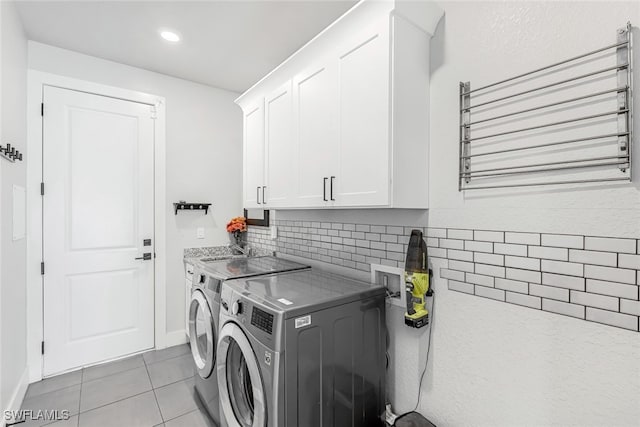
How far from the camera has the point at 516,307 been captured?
1243 mm

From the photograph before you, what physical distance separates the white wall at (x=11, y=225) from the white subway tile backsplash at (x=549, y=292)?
2.72 m

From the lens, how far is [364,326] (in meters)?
1.54

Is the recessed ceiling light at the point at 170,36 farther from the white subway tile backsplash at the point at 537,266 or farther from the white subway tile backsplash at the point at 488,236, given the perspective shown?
the white subway tile backsplash at the point at 488,236

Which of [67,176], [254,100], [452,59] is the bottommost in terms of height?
[67,176]

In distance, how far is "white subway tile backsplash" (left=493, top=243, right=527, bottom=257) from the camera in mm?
1223

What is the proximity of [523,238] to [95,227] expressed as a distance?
127 inches

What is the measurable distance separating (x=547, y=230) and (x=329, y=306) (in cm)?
95

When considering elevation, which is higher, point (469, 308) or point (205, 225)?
point (205, 225)

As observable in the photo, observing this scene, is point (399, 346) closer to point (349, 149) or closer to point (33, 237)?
point (349, 149)

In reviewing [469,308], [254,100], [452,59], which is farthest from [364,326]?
[254,100]

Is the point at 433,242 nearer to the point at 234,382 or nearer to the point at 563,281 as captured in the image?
the point at 563,281

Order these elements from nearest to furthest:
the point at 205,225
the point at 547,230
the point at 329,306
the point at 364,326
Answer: the point at 547,230
the point at 329,306
the point at 364,326
the point at 205,225

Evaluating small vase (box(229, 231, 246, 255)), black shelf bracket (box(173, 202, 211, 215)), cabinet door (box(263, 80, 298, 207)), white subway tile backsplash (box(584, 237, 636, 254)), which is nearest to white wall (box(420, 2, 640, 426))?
white subway tile backsplash (box(584, 237, 636, 254))

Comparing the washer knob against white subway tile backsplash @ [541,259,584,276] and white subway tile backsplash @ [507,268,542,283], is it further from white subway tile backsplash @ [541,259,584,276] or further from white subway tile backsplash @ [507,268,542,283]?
white subway tile backsplash @ [541,259,584,276]
